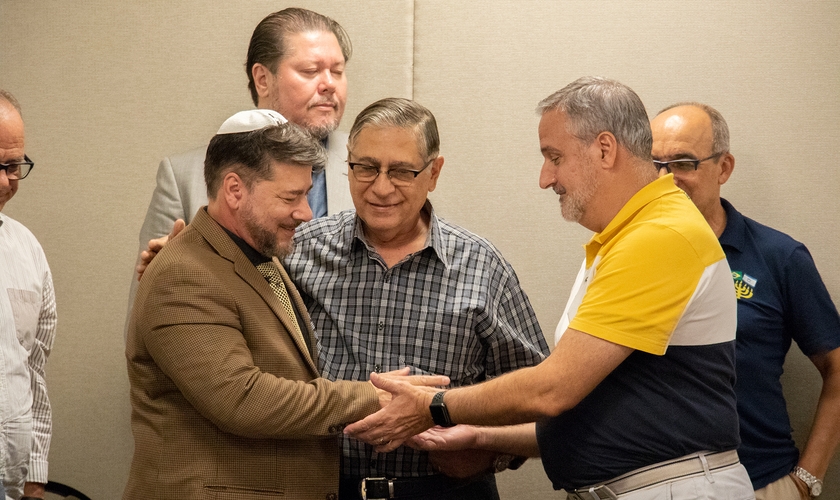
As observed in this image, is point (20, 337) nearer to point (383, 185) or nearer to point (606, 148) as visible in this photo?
point (383, 185)

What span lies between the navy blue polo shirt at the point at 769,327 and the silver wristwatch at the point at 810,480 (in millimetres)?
39

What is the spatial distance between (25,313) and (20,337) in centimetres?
8

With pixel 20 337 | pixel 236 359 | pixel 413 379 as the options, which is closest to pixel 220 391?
pixel 236 359

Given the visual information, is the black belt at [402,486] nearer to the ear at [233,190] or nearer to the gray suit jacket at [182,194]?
the ear at [233,190]

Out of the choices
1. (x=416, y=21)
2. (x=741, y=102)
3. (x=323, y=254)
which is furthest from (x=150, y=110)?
(x=741, y=102)

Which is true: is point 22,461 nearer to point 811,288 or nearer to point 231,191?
point 231,191

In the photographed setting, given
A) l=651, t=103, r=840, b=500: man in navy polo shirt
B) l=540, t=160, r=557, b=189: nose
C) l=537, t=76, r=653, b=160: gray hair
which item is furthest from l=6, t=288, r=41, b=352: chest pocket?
l=651, t=103, r=840, b=500: man in navy polo shirt

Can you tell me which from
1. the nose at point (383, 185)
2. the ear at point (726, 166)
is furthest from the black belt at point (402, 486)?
the ear at point (726, 166)

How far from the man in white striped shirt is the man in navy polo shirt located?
2079mm

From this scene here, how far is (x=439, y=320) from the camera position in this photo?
2406mm

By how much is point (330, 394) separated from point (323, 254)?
549 millimetres

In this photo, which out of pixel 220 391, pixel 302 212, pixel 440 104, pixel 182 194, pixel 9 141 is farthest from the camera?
pixel 440 104

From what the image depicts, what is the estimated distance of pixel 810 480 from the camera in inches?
119

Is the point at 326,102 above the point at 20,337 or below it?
above
